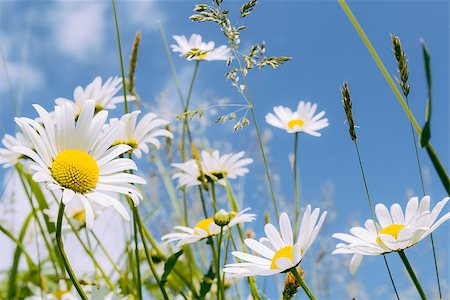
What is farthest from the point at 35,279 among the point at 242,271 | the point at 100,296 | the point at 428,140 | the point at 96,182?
the point at 428,140

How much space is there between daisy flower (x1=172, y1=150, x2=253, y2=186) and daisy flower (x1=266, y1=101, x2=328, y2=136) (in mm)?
199

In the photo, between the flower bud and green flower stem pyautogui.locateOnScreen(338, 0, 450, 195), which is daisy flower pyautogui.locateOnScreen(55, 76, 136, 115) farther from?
green flower stem pyautogui.locateOnScreen(338, 0, 450, 195)

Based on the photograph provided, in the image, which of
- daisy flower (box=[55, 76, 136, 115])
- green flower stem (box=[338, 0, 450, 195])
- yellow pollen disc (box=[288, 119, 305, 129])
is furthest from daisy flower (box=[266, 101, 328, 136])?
green flower stem (box=[338, 0, 450, 195])

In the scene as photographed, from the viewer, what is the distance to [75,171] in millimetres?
852

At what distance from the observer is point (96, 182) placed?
887 mm

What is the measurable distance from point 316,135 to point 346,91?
2.67ft

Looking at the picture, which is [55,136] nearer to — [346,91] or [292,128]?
[346,91]

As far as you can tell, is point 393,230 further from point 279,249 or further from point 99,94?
point 99,94

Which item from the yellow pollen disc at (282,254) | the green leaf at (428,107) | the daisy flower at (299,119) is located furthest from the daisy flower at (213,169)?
the green leaf at (428,107)

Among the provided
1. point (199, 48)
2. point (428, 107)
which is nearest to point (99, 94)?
point (199, 48)

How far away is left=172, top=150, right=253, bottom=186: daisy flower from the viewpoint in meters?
1.42

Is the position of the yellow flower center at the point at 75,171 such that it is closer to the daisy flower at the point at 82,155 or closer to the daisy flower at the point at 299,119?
the daisy flower at the point at 82,155

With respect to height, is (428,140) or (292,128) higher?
(292,128)

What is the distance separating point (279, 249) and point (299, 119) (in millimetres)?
902
